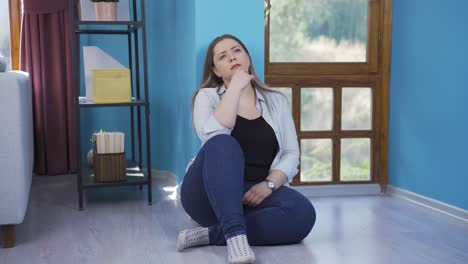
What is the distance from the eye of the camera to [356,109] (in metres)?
3.08

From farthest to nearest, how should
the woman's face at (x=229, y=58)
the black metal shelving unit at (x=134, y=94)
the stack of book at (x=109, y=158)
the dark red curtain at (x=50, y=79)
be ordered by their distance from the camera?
the dark red curtain at (x=50, y=79) → the stack of book at (x=109, y=158) → the black metal shelving unit at (x=134, y=94) → the woman's face at (x=229, y=58)

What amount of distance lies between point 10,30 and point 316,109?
180 centimetres

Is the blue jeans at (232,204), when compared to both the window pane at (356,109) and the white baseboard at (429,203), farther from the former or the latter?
the window pane at (356,109)

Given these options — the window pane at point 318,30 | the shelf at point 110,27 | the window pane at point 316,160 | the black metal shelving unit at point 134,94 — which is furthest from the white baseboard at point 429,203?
the shelf at point 110,27

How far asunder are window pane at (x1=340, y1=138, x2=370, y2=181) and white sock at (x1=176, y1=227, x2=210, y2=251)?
3.98ft

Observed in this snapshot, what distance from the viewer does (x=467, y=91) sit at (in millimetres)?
2486

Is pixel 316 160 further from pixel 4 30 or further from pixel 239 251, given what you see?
pixel 4 30

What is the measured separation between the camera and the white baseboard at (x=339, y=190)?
300 centimetres

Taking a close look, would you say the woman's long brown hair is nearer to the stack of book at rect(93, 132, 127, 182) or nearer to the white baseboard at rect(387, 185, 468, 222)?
the stack of book at rect(93, 132, 127, 182)

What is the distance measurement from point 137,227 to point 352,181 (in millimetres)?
1244

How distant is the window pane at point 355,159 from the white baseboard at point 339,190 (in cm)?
5

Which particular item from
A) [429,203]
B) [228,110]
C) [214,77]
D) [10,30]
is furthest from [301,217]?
[10,30]

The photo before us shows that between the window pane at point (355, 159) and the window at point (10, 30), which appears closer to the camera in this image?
the window pane at point (355, 159)

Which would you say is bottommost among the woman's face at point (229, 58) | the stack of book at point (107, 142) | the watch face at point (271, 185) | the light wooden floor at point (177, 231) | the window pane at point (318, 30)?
the light wooden floor at point (177, 231)
